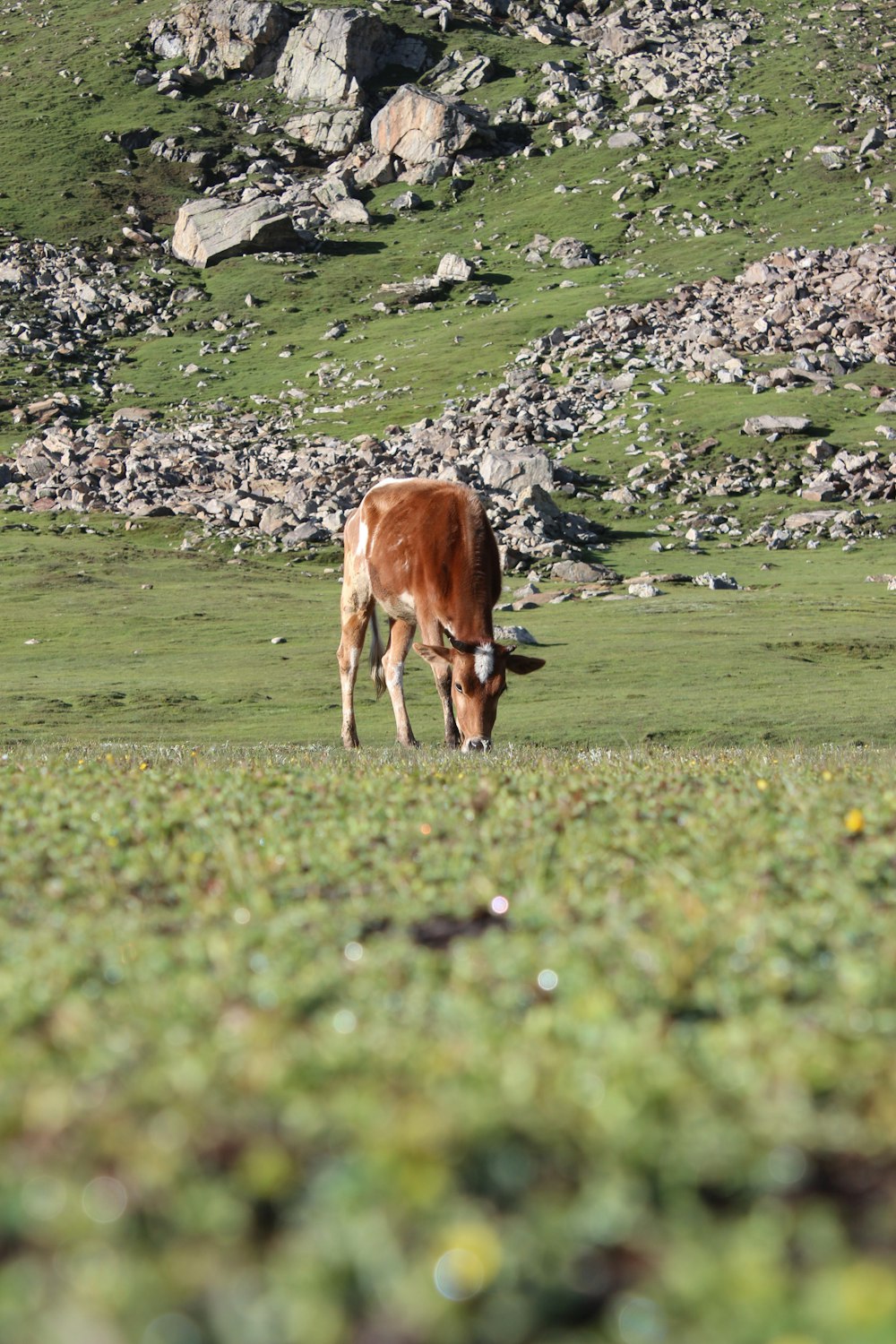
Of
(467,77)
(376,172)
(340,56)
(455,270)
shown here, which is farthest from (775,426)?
(340,56)

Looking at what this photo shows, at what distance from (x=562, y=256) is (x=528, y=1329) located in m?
140

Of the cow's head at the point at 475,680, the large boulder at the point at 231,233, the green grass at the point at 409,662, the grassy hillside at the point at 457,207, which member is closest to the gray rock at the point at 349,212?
the grassy hillside at the point at 457,207

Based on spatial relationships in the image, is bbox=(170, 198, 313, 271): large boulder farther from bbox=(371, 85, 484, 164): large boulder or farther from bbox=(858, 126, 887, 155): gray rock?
bbox=(858, 126, 887, 155): gray rock

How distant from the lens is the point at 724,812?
8.84 metres

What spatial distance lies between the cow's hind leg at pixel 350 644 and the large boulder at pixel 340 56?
6859 inches

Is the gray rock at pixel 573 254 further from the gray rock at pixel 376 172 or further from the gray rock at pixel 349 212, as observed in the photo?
the gray rock at pixel 376 172

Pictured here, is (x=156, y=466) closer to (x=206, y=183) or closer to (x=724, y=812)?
(x=724, y=812)

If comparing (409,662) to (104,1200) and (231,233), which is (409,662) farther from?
(231,233)

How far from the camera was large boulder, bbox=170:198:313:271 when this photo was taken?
14825cm

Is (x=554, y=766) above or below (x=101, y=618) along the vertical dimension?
above

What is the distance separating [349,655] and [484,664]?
19.8 feet

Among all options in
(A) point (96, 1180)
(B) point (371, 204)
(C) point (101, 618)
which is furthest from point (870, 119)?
(A) point (96, 1180)

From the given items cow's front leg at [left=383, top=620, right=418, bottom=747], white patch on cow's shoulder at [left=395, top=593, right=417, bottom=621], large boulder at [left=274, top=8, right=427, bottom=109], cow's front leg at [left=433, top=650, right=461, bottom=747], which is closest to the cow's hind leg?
cow's front leg at [left=383, top=620, right=418, bottom=747]

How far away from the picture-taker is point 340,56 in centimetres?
18500
